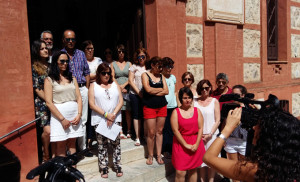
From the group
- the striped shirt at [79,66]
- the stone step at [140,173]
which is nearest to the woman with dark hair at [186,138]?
the stone step at [140,173]

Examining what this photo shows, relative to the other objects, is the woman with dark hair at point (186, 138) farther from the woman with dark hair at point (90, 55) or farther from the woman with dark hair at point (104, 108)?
the woman with dark hair at point (90, 55)

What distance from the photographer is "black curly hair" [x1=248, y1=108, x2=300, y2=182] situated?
1.55 meters

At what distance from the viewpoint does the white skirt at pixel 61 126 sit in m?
3.63

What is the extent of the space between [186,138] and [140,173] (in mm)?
984

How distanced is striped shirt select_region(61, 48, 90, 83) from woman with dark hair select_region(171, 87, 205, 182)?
165 centimetres

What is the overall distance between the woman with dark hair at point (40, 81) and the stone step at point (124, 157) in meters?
0.62

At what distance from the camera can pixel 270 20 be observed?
336 inches

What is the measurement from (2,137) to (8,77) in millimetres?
833

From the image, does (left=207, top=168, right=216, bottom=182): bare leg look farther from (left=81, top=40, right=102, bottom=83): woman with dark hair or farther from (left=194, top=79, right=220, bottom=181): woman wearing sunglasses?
(left=81, top=40, right=102, bottom=83): woman with dark hair

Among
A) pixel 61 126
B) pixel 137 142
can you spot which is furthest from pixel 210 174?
pixel 61 126

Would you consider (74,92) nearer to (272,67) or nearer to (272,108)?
(272,108)

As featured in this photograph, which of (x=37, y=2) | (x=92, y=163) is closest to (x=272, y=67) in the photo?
(x=92, y=163)

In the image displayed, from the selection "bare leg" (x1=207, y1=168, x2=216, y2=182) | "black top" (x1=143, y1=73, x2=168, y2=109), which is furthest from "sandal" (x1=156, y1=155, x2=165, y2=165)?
"black top" (x1=143, y1=73, x2=168, y2=109)

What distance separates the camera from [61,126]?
12.0ft
